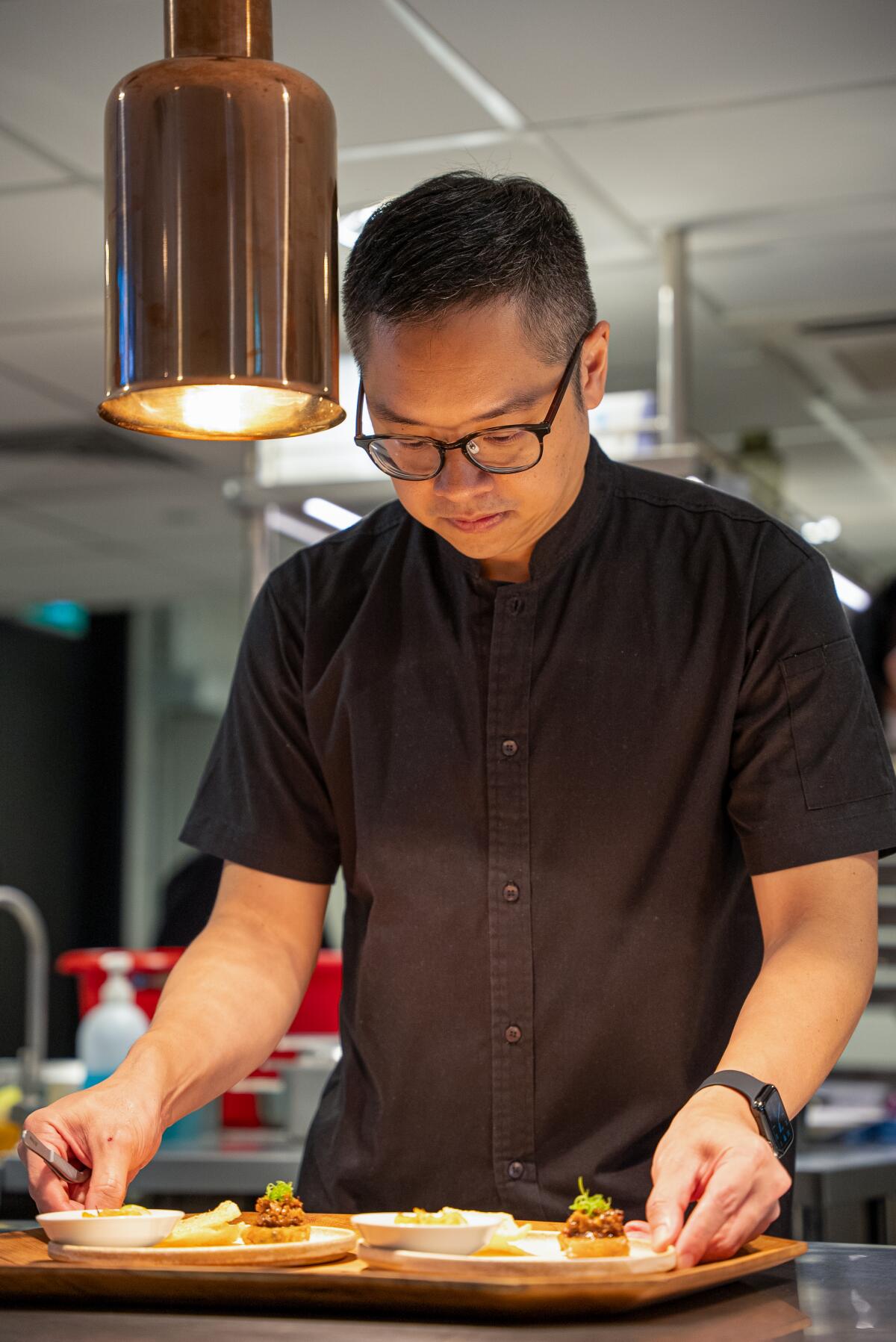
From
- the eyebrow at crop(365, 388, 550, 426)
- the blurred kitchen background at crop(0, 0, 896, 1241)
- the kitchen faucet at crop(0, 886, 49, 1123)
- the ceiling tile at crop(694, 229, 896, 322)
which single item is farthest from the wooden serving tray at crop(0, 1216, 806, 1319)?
the ceiling tile at crop(694, 229, 896, 322)

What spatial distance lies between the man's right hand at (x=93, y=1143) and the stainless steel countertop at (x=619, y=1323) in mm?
174

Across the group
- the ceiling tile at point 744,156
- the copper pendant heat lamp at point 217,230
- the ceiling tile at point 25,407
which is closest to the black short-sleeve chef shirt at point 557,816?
the copper pendant heat lamp at point 217,230

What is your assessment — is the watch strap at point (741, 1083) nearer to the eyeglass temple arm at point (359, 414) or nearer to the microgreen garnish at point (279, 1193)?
the microgreen garnish at point (279, 1193)

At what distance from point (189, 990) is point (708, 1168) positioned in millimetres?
566

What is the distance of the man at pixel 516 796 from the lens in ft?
4.54

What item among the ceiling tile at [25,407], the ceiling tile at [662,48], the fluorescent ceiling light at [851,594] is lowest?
the fluorescent ceiling light at [851,594]

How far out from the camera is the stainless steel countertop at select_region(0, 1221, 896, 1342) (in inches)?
38.8

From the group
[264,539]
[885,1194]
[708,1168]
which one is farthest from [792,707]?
[264,539]

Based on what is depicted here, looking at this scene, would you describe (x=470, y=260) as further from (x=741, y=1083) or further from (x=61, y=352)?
(x=61, y=352)

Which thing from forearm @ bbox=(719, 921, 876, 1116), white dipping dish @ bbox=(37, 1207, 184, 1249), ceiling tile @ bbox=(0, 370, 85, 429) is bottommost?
white dipping dish @ bbox=(37, 1207, 184, 1249)

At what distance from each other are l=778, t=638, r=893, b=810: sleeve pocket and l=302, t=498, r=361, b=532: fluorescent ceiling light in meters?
2.35

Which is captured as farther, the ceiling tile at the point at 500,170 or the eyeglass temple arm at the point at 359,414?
the ceiling tile at the point at 500,170

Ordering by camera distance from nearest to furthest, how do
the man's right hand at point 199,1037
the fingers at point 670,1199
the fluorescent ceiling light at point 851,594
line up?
the fingers at point 670,1199, the man's right hand at point 199,1037, the fluorescent ceiling light at point 851,594

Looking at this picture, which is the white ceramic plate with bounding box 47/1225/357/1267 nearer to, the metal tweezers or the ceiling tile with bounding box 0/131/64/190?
the metal tweezers
